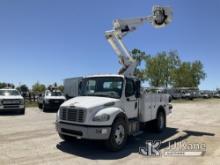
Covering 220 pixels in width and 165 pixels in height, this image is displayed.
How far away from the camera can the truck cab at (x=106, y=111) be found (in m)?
8.28

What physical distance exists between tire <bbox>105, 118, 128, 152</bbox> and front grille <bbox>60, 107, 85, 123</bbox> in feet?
3.30

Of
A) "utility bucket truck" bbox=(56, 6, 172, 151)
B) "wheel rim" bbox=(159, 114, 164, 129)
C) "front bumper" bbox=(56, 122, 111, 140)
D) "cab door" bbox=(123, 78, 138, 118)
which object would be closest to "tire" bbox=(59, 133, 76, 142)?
"utility bucket truck" bbox=(56, 6, 172, 151)

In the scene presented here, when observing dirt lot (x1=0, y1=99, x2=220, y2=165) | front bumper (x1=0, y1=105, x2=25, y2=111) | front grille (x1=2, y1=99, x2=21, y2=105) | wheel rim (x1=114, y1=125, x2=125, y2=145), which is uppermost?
front grille (x1=2, y1=99, x2=21, y2=105)

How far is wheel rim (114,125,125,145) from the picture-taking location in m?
8.72

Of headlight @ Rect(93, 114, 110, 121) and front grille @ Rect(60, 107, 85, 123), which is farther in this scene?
front grille @ Rect(60, 107, 85, 123)

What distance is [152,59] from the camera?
67625 mm

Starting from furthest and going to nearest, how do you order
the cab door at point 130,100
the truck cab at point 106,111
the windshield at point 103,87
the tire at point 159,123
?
1. the tire at point 159,123
2. the cab door at point 130,100
3. the windshield at point 103,87
4. the truck cab at point 106,111

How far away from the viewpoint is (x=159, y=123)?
12.5 meters

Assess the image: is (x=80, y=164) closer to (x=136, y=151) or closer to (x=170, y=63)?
(x=136, y=151)

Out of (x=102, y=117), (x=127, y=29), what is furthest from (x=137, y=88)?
(x=127, y=29)

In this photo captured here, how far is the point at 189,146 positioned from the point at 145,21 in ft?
17.5

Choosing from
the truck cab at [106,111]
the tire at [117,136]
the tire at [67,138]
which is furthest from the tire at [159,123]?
the tire at [67,138]

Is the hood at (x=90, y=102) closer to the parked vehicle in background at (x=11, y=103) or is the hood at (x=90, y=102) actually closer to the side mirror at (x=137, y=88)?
the side mirror at (x=137, y=88)

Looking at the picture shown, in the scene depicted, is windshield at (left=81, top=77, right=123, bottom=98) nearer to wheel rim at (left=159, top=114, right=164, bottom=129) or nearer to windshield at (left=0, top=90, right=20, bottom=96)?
wheel rim at (left=159, top=114, right=164, bottom=129)
